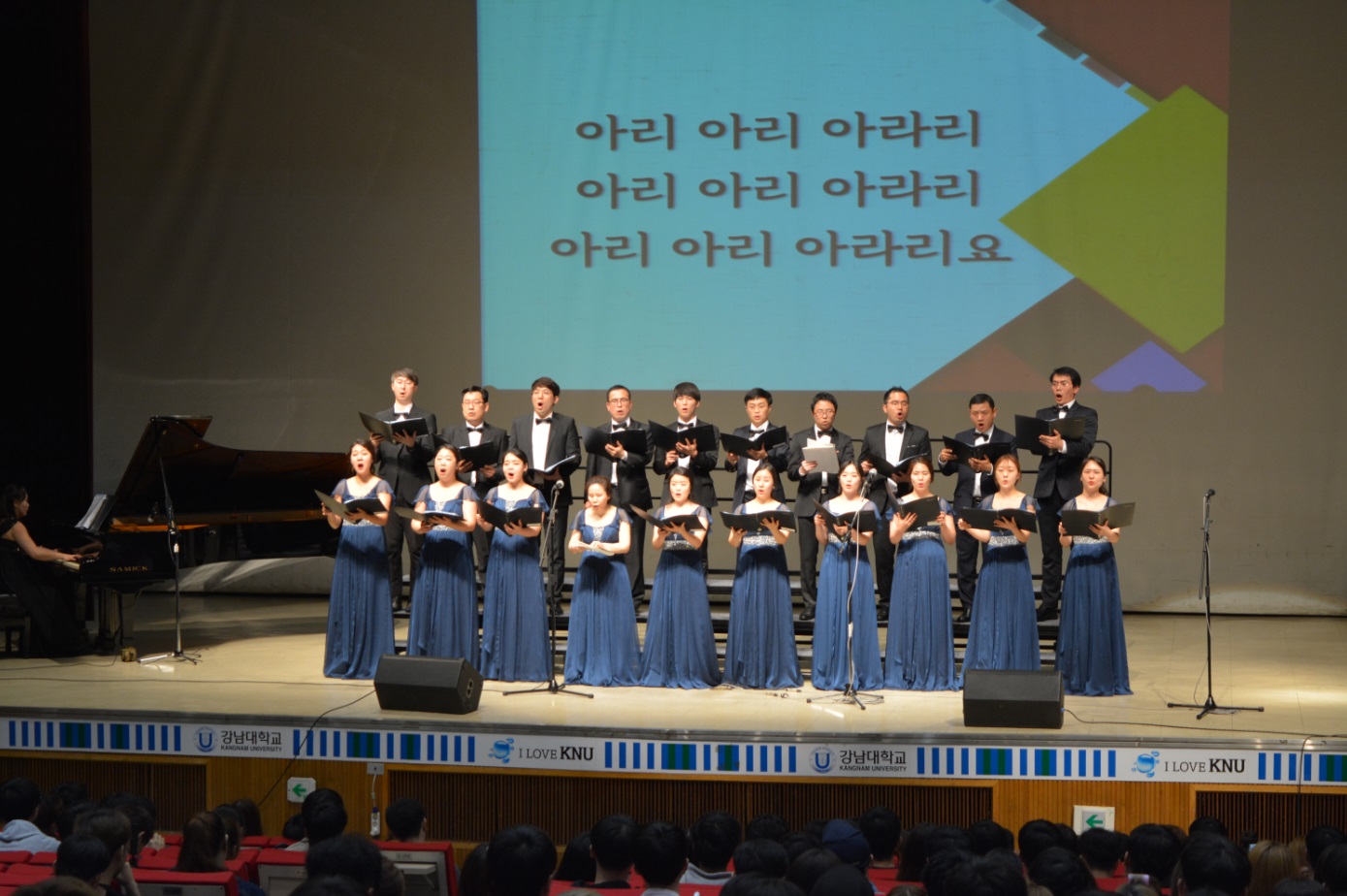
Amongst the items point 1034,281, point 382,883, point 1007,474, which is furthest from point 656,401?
point 382,883

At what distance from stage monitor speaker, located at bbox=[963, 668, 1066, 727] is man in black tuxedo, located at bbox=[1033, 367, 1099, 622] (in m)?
1.89

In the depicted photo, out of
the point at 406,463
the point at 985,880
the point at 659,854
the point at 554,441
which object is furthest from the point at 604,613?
the point at 985,880

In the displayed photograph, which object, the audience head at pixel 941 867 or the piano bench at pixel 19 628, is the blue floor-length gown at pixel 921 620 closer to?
the audience head at pixel 941 867

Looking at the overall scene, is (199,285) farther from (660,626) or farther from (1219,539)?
(1219,539)

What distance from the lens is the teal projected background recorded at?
1013cm

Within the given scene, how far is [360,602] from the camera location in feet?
27.2

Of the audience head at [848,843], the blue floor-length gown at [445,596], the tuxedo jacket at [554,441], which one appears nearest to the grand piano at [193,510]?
the tuxedo jacket at [554,441]

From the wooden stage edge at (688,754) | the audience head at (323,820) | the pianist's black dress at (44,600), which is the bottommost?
the wooden stage edge at (688,754)

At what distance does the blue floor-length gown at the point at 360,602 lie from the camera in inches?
325

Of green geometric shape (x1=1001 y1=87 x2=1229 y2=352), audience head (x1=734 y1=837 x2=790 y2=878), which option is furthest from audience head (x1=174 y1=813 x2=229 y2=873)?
green geometric shape (x1=1001 y1=87 x2=1229 y2=352)

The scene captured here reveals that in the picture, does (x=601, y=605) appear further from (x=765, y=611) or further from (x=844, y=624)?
(x=844, y=624)

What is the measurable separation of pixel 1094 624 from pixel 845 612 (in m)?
1.25

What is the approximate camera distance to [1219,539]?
10391 millimetres

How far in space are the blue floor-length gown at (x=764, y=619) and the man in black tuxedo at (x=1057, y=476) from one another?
1.72 m
